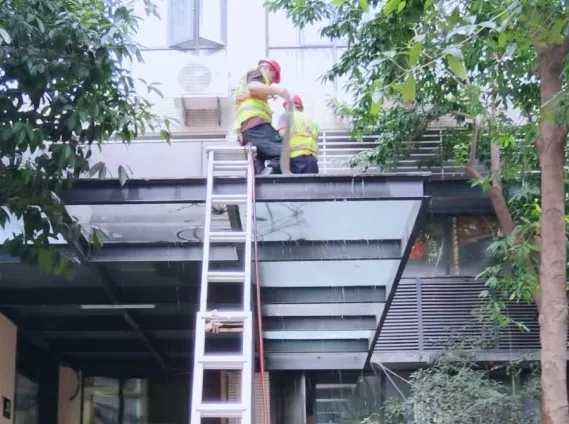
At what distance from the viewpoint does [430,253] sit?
513 inches

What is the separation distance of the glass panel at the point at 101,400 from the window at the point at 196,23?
16.6ft

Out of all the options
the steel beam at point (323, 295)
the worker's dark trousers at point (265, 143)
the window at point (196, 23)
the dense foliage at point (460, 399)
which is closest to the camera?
the worker's dark trousers at point (265, 143)

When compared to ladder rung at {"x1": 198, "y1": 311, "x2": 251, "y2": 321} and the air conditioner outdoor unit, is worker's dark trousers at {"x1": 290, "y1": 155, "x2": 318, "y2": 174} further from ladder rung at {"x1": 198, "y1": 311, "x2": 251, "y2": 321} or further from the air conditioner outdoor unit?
ladder rung at {"x1": 198, "y1": 311, "x2": 251, "y2": 321}

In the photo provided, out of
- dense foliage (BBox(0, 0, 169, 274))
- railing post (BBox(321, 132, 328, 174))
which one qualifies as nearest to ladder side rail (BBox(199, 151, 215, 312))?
dense foliage (BBox(0, 0, 169, 274))

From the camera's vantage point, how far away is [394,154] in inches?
481

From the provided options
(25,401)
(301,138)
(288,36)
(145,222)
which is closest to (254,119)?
(301,138)

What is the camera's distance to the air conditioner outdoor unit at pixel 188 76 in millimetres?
13172

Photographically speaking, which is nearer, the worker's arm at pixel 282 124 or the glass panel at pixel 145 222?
the glass panel at pixel 145 222

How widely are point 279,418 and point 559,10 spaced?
7661mm

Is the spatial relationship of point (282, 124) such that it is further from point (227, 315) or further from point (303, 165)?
point (227, 315)

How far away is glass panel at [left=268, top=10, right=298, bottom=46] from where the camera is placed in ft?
46.2

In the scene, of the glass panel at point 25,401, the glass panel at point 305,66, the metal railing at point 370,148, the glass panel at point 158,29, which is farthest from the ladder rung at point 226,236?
the glass panel at point 158,29

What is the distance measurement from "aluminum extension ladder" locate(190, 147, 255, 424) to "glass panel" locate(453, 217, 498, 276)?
14.1 feet

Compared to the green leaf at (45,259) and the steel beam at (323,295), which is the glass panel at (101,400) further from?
the green leaf at (45,259)
